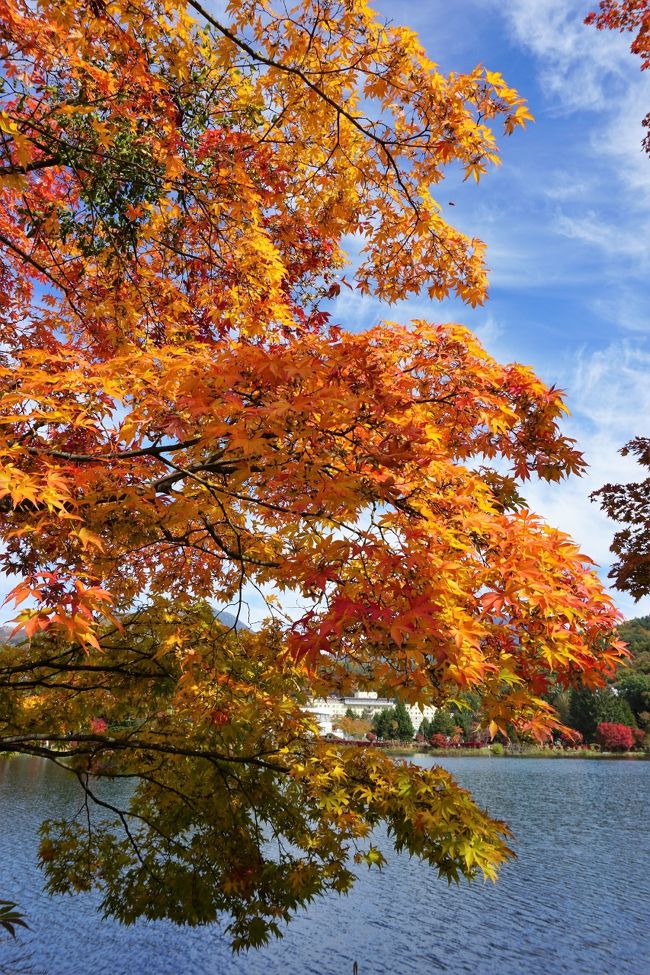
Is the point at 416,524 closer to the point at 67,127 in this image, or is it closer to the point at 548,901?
the point at 67,127

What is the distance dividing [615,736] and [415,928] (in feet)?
206

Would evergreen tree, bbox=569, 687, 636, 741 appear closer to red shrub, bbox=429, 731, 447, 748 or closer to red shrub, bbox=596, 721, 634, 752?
red shrub, bbox=596, 721, 634, 752

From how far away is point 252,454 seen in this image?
3383mm

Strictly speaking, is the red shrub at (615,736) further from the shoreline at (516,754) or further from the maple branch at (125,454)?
the maple branch at (125,454)

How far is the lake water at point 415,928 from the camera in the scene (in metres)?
11.5

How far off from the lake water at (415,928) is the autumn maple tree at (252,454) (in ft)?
19.5

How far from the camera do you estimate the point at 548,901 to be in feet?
50.5

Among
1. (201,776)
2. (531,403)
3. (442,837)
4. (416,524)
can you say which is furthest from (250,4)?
(201,776)

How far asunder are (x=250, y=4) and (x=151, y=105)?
3.65 feet

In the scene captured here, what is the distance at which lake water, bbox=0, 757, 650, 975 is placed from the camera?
37.6ft

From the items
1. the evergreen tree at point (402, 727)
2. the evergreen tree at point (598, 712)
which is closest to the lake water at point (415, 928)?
the evergreen tree at point (598, 712)

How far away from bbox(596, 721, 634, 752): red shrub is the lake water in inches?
1942

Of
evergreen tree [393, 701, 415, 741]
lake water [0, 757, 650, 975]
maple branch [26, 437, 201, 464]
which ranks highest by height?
maple branch [26, 437, 201, 464]

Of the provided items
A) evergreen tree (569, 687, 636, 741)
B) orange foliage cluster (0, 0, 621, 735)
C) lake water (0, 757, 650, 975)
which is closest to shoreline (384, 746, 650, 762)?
evergreen tree (569, 687, 636, 741)
